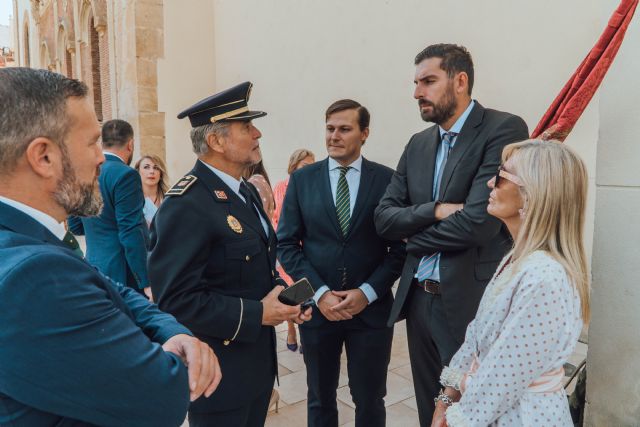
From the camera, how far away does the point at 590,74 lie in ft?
6.01

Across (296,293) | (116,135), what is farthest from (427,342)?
(116,135)

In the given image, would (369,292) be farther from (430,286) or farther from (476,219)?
(476,219)

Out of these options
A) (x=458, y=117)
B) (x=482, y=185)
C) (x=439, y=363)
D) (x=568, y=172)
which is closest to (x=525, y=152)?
(x=568, y=172)

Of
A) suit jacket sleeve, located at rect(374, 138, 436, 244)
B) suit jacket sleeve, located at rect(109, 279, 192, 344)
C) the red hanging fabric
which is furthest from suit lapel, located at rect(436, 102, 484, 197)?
suit jacket sleeve, located at rect(109, 279, 192, 344)

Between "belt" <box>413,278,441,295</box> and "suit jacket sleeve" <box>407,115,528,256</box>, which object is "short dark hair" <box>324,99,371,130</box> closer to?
"suit jacket sleeve" <box>407,115,528,256</box>

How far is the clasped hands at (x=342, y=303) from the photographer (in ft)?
8.14

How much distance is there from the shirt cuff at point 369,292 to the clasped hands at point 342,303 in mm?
17

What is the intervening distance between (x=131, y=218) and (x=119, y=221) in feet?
0.29

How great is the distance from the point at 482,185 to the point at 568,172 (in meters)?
0.67

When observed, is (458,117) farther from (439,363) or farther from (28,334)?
(28,334)

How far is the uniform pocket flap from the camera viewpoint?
1.92 metres

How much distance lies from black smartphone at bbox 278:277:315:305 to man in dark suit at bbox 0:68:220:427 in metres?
0.80

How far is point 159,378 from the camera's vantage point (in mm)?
1027

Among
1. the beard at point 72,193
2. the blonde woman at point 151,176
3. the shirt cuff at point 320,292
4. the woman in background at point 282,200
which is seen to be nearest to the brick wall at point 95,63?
the blonde woman at point 151,176
